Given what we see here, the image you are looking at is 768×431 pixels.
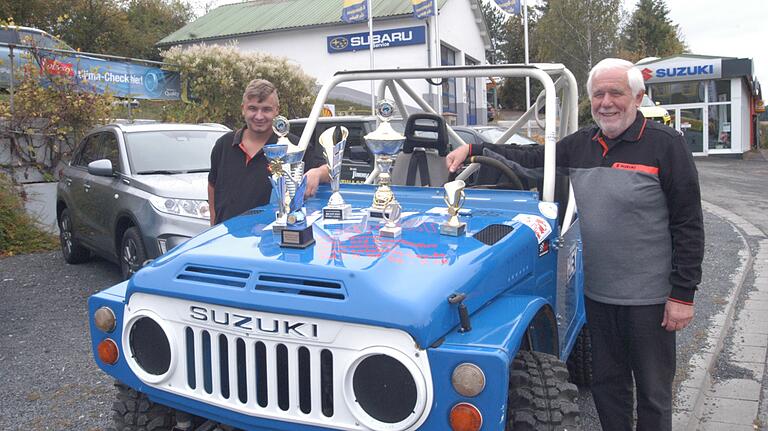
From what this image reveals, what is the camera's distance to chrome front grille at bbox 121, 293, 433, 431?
2.03 meters

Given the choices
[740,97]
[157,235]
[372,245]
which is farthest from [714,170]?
[372,245]

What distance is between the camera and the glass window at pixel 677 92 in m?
26.3

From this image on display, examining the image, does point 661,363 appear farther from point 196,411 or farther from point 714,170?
point 714,170

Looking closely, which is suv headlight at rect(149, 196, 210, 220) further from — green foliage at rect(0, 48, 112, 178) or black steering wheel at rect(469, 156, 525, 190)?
green foliage at rect(0, 48, 112, 178)

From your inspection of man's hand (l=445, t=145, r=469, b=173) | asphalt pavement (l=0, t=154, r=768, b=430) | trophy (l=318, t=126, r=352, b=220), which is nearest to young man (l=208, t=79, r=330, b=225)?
trophy (l=318, t=126, r=352, b=220)

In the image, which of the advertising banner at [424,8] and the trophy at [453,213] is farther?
the advertising banner at [424,8]

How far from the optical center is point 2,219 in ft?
27.1

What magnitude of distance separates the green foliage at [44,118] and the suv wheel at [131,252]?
12.8 ft

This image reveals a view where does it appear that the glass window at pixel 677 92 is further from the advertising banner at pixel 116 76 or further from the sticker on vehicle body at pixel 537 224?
the sticker on vehicle body at pixel 537 224

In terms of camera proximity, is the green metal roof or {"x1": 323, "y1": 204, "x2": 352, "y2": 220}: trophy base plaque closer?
{"x1": 323, "y1": 204, "x2": 352, "y2": 220}: trophy base plaque

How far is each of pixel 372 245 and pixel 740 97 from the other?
2731cm

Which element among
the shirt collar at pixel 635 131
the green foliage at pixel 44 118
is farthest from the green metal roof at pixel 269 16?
the shirt collar at pixel 635 131

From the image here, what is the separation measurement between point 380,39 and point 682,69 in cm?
1186

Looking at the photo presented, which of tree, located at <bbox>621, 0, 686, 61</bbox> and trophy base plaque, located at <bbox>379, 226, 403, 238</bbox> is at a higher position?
tree, located at <bbox>621, 0, 686, 61</bbox>
